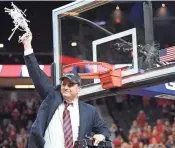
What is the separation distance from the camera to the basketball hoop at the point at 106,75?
5.20 m

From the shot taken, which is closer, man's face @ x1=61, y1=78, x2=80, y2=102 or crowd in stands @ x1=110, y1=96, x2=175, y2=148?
man's face @ x1=61, y1=78, x2=80, y2=102

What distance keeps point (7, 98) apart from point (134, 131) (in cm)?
613

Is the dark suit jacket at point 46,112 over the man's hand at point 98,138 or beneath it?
over

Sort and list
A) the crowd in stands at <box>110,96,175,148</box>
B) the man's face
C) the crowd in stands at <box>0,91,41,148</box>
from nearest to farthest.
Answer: the man's face
the crowd in stands at <box>110,96,175,148</box>
the crowd in stands at <box>0,91,41,148</box>

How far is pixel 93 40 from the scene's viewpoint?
5.83 m

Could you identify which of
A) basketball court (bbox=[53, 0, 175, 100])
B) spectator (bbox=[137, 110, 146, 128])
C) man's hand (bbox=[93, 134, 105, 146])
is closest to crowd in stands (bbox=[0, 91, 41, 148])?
spectator (bbox=[137, 110, 146, 128])

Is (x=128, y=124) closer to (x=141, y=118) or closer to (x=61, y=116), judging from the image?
(x=141, y=118)

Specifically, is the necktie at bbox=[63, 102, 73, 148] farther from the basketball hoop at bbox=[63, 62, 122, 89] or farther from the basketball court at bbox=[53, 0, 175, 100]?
the basketball hoop at bbox=[63, 62, 122, 89]

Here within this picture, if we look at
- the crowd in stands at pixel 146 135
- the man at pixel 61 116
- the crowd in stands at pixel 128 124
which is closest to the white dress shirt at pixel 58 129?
the man at pixel 61 116

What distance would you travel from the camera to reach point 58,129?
3.18m

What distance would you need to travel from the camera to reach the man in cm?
315

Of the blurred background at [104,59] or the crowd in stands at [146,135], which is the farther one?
the crowd in stands at [146,135]

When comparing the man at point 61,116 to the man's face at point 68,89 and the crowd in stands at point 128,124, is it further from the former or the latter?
the crowd in stands at point 128,124

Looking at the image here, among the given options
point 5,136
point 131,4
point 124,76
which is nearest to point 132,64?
point 124,76
